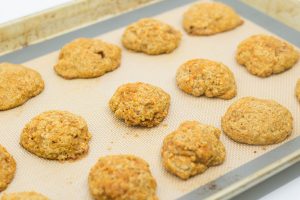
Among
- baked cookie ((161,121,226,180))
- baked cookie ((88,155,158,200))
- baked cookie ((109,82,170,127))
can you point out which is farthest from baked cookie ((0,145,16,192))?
baked cookie ((161,121,226,180))

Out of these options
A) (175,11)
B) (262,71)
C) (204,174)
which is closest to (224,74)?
(262,71)

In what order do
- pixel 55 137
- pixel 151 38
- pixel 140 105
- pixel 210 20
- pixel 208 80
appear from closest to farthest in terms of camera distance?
pixel 55 137
pixel 140 105
pixel 208 80
pixel 151 38
pixel 210 20

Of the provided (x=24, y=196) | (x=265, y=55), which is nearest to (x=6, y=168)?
(x=24, y=196)

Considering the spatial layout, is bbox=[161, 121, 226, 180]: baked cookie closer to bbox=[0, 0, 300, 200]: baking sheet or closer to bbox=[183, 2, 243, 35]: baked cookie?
bbox=[0, 0, 300, 200]: baking sheet

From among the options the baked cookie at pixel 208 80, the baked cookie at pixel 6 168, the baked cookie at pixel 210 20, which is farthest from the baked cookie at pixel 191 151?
the baked cookie at pixel 210 20

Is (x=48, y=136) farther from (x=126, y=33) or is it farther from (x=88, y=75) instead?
(x=126, y=33)

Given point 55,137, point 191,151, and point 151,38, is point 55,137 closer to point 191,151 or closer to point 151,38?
point 191,151

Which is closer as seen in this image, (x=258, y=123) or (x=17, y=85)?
(x=258, y=123)

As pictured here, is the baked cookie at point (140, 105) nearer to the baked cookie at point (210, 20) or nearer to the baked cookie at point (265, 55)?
the baked cookie at point (265, 55)
